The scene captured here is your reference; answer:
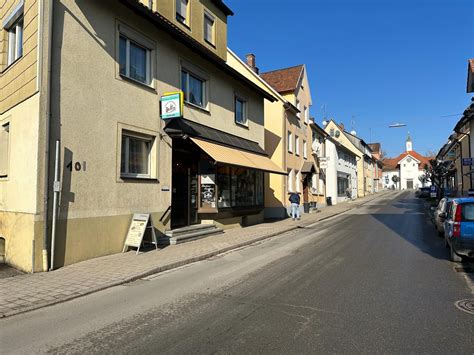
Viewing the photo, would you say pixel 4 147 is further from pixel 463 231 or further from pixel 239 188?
pixel 463 231

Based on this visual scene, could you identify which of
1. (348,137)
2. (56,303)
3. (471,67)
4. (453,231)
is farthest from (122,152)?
(348,137)

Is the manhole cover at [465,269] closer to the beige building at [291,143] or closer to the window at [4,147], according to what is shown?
the window at [4,147]

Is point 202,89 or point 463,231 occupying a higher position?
point 202,89

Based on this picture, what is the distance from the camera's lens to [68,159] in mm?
8609

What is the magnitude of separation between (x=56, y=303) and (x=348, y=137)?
53.6 metres

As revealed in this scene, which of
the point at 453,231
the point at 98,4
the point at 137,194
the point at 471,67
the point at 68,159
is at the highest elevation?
Answer: the point at 471,67

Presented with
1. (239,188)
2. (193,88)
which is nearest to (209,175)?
(239,188)

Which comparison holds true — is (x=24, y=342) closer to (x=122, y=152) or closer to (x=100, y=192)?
(x=100, y=192)

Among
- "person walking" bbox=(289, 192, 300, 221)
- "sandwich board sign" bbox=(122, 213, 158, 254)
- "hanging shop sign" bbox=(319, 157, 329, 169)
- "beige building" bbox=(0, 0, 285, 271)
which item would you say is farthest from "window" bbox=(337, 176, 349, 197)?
"sandwich board sign" bbox=(122, 213, 158, 254)

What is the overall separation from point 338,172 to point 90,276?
3541cm

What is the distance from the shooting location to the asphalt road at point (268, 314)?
13.6ft

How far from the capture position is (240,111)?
58.6 ft

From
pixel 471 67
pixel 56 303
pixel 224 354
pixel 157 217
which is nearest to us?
pixel 224 354

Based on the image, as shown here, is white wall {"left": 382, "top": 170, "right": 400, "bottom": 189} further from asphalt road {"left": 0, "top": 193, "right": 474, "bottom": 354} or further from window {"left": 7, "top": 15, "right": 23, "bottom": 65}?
window {"left": 7, "top": 15, "right": 23, "bottom": 65}
